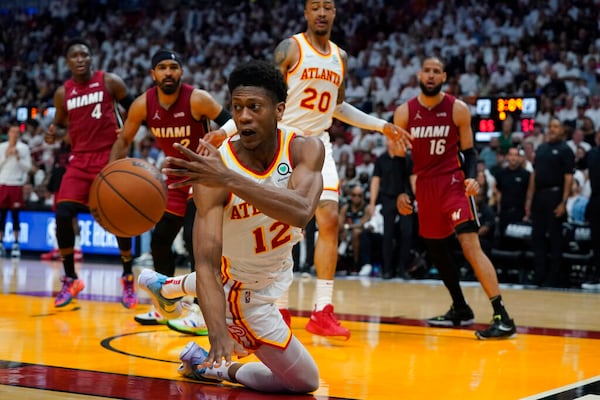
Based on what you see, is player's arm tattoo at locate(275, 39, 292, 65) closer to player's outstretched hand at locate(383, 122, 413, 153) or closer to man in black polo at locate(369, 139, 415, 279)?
player's outstretched hand at locate(383, 122, 413, 153)

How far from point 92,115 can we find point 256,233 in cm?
418

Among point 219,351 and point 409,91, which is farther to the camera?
point 409,91

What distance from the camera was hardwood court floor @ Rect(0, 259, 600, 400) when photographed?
4.22 meters

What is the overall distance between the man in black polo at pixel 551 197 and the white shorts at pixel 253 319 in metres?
7.61

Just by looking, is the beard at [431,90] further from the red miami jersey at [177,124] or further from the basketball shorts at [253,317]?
the basketball shorts at [253,317]

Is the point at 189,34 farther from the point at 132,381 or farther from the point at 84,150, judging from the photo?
the point at 132,381

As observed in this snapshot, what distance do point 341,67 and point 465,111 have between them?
1.02 m

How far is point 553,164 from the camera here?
36.6 ft

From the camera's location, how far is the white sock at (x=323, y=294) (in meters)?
6.18

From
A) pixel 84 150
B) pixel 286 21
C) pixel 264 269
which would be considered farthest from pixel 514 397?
pixel 286 21

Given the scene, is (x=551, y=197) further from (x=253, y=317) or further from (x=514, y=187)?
(x=253, y=317)

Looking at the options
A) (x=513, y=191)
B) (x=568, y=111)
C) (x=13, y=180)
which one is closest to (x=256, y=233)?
(x=513, y=191)

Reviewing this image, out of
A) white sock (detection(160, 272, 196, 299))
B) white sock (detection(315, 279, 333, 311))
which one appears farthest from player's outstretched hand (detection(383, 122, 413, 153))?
white sock (detection(160, 272, 196, 299))

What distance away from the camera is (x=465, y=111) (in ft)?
22.6
